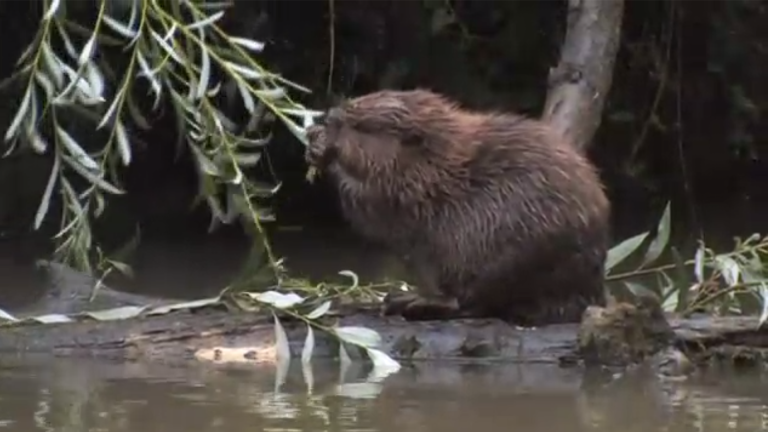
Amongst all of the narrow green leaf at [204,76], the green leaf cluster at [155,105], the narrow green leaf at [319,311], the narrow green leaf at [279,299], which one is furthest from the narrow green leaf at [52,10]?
the narrow green leaf at [319,311]

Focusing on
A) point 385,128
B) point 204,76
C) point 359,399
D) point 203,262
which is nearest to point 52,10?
point 204,76

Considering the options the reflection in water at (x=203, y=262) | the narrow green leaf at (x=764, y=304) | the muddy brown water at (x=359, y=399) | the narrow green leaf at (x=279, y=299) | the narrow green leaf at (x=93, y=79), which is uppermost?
the narrow green leaf at (x=93, y=79)

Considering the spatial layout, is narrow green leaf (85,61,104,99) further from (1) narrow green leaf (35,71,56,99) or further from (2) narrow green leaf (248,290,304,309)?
(2) narrow green leaf (248,290,304,309)

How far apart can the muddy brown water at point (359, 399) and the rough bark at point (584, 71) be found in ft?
6.45

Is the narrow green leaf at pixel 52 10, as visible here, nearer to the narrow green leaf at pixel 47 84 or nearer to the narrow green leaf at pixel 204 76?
the narrow green leaf at pixel 47 84

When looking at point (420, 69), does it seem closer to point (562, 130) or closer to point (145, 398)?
point (562, 130)

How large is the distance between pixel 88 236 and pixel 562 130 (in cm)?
183

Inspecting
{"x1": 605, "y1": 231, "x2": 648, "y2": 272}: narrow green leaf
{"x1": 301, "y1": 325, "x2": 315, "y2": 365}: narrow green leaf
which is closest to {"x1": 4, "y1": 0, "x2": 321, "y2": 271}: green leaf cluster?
{"x1": 301, "y1": 325, "x2": 315, "y2": 365}: narrow green leaf

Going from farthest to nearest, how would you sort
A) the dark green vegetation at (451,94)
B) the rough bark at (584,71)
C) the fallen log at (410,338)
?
1. the dark green vegetation at (451,94)
2. the rough bark at (584,71)
3. the fallen log at (410,338)

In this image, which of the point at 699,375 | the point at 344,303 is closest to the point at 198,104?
the point at 344,303

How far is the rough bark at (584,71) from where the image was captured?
6.11 meters

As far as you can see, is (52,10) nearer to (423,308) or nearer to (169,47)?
(169,47)

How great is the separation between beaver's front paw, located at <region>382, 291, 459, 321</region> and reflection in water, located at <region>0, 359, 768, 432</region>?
243mm

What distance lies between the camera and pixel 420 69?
8305mm
